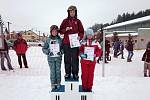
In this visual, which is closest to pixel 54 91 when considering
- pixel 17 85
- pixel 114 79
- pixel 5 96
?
pixel 5 96

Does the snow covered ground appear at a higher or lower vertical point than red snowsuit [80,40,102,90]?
lower

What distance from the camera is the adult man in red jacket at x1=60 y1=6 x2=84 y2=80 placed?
6148mm

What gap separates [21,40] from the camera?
14.1 m

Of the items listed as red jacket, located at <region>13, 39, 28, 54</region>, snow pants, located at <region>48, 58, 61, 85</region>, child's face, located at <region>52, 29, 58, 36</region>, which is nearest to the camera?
child's face, located at <region>52, 29, 58, 36</region>

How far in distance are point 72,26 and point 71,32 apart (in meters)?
0.13

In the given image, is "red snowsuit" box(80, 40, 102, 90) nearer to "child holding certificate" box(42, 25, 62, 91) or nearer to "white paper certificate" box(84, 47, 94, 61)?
"white paper certificate" box(84, 47, 94, 61)

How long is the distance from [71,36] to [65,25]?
29cm

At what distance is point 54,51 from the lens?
6402mm

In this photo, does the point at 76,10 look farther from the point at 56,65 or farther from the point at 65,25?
the point at 56,65

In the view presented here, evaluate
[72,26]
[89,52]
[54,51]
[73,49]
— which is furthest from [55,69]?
[72,26]

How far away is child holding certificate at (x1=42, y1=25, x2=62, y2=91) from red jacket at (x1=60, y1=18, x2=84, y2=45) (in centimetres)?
18

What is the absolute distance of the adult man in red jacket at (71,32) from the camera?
6148 millimetres

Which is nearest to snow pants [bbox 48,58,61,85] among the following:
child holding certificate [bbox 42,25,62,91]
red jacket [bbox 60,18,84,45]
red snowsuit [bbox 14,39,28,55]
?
child holding certificate [bbox 42,25,62,91]

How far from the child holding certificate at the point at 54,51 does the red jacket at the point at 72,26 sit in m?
0.18
